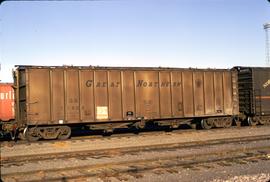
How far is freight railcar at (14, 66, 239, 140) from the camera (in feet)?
60.1

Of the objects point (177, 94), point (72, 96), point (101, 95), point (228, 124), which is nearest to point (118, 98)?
point (101, 95)

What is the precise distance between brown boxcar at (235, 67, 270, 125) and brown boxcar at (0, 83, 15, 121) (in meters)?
14.2

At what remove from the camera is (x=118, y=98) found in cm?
1995

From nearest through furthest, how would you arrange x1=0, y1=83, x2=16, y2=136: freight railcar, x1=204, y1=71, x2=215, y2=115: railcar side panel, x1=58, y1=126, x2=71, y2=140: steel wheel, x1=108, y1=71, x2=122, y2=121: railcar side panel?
x1=58, y1=126, x2=71, y2=140: steel wheel → x1=108, y1=71, x2=122, y2=121: railcar side panel → x1=0, y1=83, x2=16, y2=136: freight railcar → x1=204, y1=71, x2=215, y2=115: railcar side panel

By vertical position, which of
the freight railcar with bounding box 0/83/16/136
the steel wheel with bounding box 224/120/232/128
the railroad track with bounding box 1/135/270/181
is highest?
the freight railcar with bounding box 0/83/16/136

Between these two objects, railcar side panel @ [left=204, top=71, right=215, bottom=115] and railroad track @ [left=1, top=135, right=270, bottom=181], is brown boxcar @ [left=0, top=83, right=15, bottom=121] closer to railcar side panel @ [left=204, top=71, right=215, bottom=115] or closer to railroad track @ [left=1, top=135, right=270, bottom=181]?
railroad track @ [left=1, top=135, right=270, bottom=181]

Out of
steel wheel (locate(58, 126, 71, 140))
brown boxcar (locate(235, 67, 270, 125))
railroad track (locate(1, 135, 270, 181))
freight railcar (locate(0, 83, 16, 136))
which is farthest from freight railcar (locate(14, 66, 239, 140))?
railroad track (locate(1, 135, 270, 181))

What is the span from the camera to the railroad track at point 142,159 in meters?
9.89

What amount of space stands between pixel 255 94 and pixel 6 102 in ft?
49.2

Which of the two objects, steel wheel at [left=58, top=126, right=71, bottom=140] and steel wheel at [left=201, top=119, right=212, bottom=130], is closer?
steel wheel at [left=58, top=126, right=71, bottom=140]

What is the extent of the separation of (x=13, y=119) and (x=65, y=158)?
30.1ft

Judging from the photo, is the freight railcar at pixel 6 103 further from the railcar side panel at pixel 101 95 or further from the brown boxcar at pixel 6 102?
the railcar side panel at pixel 101 95

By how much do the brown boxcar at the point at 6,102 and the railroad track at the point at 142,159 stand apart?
844cm

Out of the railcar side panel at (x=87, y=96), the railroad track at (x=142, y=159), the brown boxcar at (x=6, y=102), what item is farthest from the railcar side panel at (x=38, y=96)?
the railroad track at (x=142, y=159)
